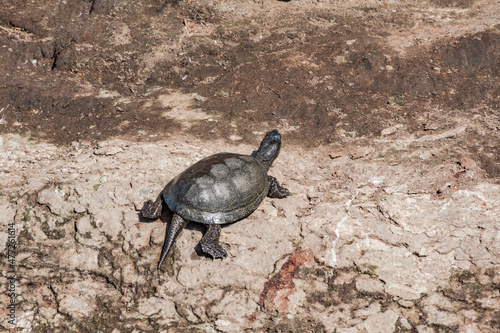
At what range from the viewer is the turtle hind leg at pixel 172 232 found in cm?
446

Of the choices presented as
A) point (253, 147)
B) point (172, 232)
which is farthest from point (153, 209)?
point (253, 147)

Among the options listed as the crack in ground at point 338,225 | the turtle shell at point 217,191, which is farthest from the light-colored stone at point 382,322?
the turtle shell at point 217,191

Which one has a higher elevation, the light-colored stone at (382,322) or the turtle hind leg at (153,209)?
the turtle hind leg at (153,209)

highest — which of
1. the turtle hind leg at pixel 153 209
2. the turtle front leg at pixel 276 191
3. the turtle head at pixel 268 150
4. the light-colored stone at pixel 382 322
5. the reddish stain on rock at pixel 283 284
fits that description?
the turtle head at pixel 268 150

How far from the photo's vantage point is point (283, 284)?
14.3 ft

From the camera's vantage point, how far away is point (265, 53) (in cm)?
800

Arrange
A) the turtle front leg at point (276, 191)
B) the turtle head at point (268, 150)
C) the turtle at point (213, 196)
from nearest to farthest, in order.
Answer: the turtle at point (213, 196), the turtle front leg at point (276, 191), the turtle head at point (268, 150)

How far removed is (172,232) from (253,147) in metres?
2.07

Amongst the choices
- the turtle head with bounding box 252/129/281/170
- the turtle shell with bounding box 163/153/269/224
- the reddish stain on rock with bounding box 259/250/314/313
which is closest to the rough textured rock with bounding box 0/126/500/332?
the reddish stain on rock with bounding box 259/250/314/313

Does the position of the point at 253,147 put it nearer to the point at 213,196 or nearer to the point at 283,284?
the point at 213,196

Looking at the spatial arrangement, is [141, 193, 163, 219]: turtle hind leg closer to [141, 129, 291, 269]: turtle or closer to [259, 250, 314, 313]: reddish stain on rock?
[141, 129, 291, 269]: turtle

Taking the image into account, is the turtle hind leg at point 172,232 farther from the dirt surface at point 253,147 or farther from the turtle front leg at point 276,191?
the turtle front leg at point 276,191

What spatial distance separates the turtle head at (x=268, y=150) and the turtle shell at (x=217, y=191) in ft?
1.65

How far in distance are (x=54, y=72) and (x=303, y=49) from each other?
496 centimetres
